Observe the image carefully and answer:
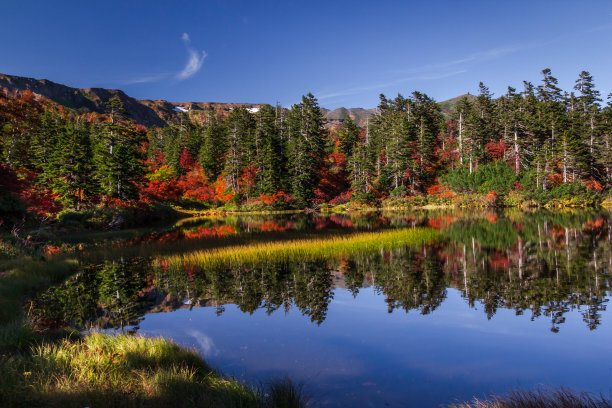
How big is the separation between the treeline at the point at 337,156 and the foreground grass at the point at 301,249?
1107 inches

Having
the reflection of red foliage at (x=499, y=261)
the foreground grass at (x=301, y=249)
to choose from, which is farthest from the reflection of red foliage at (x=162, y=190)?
the reflection of red foliage at (x=499, y=261)

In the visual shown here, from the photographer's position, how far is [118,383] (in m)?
5.31

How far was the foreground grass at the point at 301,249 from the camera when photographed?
62.9 ft

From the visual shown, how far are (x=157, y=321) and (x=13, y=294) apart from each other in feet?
18.1

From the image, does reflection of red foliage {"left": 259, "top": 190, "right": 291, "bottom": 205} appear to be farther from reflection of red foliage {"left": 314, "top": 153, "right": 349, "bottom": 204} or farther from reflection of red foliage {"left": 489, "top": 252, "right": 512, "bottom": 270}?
reflection of red foliage {"left": 489, "top": 252, "right": 512, "bottom": 270}

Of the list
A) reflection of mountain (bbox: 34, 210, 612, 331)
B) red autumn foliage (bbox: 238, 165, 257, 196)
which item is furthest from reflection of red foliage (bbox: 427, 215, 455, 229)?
red autumn foliage (bbox: 238, 165, 257, 196)

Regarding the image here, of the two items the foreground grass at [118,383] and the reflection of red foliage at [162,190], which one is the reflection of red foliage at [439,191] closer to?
the reflection of red foliage at [162,190]

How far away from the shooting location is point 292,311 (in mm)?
11562

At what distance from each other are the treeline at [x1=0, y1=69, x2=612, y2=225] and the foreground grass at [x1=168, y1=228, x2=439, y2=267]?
2812 cm

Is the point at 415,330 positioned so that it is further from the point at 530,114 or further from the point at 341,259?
the point at 530,114

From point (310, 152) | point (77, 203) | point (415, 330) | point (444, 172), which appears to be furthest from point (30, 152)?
point (444, 172)

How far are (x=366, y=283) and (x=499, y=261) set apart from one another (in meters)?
7.33

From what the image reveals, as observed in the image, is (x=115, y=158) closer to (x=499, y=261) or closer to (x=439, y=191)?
(x=499, y=261)

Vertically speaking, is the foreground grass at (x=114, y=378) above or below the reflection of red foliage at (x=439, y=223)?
above
